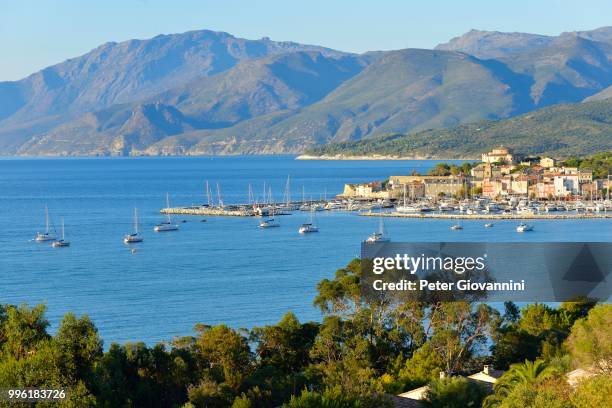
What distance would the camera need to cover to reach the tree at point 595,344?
45.6ft

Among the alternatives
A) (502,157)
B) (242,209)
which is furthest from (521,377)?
(502,157)

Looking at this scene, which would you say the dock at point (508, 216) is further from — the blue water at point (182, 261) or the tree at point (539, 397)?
the tree at point (539, 397)

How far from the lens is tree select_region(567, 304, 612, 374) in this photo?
13906 millimetres

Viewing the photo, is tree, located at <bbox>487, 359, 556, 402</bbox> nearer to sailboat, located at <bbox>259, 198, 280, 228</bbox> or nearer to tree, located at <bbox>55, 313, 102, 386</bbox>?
tree, located at <bbox>55, 313, 102, 386</bbox>

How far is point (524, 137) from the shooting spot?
14812 centimetres

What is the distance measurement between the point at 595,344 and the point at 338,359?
418cm

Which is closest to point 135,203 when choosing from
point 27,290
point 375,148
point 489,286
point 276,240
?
point 276,240

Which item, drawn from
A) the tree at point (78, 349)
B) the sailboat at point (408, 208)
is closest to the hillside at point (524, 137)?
the sailboat at point (408, 208)

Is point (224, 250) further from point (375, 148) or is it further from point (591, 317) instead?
point (375, 148)

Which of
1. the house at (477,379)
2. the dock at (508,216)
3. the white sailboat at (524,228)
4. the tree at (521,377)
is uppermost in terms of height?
the tree at (521,377)

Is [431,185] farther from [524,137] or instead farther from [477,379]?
[524,137]

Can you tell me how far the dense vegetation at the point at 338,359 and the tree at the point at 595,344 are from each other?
0.05 ft

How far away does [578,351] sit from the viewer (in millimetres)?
14320

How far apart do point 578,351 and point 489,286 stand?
3454 millimetres
